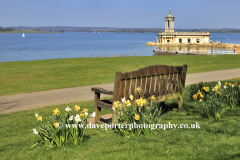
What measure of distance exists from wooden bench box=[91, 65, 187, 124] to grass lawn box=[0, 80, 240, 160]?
24.8 inches

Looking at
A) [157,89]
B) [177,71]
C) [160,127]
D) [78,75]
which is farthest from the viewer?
[78,75]

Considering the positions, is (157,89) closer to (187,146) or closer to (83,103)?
(187,146)

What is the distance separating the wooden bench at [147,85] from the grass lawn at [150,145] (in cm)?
63

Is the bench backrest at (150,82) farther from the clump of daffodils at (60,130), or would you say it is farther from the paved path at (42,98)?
the paved path at (42,98)

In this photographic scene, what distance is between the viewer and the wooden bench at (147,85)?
4941mm

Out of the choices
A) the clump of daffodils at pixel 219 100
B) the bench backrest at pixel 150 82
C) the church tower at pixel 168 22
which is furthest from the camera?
the church tower at pixel 168 22

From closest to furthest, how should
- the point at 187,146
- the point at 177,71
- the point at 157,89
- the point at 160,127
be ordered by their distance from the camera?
the point at 187,146 < the point at 160,127 < the point at 157,89 < the point at 177,71

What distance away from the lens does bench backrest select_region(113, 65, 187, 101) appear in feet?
16.1

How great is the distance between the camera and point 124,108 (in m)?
4.76

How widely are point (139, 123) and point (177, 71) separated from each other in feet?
7.10

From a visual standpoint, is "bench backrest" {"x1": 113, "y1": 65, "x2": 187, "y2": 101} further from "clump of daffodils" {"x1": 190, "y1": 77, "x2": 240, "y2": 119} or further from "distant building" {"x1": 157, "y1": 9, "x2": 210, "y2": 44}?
"distant building" {"x1": 157, "y1": 9, "x2": 210, "y2": 44}

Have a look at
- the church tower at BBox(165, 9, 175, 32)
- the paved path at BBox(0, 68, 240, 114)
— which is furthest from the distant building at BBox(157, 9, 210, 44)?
the paved path at BBox(0, 68, 240, 114)

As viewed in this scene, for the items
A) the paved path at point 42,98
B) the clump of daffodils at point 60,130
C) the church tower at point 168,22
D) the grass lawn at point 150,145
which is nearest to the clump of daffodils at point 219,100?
the grass lawn at point 150,145

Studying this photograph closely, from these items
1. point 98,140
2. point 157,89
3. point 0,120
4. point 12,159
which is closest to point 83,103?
point 0,120
